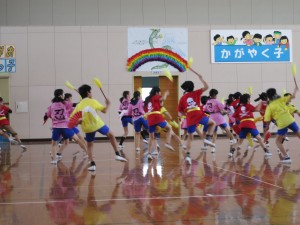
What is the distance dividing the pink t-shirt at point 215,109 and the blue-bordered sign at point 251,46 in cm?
710

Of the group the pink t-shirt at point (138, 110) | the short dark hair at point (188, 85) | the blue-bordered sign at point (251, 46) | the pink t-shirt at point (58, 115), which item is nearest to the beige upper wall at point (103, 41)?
the blue-bordered sign at point (251, 46)

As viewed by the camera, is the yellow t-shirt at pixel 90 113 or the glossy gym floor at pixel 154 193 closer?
the glossy gym floor at pixel 154 193

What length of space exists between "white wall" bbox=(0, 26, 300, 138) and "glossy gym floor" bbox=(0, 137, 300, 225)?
29.6 feet

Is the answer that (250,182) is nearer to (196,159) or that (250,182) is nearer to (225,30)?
(196,159)

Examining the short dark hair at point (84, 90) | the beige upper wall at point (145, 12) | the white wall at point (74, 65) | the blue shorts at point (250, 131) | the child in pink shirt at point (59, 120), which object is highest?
the beige upper wall at point (145, 12)

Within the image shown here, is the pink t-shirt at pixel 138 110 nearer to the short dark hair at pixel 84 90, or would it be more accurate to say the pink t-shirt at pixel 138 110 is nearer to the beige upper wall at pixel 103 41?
the short dark hair at pixel 84 90

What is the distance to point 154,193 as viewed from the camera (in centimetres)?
570

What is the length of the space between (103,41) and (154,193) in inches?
529

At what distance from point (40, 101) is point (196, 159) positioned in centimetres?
984

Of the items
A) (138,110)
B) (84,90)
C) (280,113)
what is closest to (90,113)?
(84,90)

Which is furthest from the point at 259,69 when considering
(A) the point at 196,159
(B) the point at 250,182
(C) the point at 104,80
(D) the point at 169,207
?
(D) the point at 169,207

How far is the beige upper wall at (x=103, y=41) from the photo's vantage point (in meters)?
18.1

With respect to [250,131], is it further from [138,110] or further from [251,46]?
[251,46]

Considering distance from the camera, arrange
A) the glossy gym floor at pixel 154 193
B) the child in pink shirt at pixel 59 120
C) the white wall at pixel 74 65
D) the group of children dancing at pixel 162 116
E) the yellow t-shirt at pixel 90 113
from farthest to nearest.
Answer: the white wall at pixel 74 65 → the child in pink shirt at pixel 59 120 → the group of children dancing at pixel 162 116 → the yellow t-shirt at pixel 90 113 → the glossy gym floor at pixel 154 193
